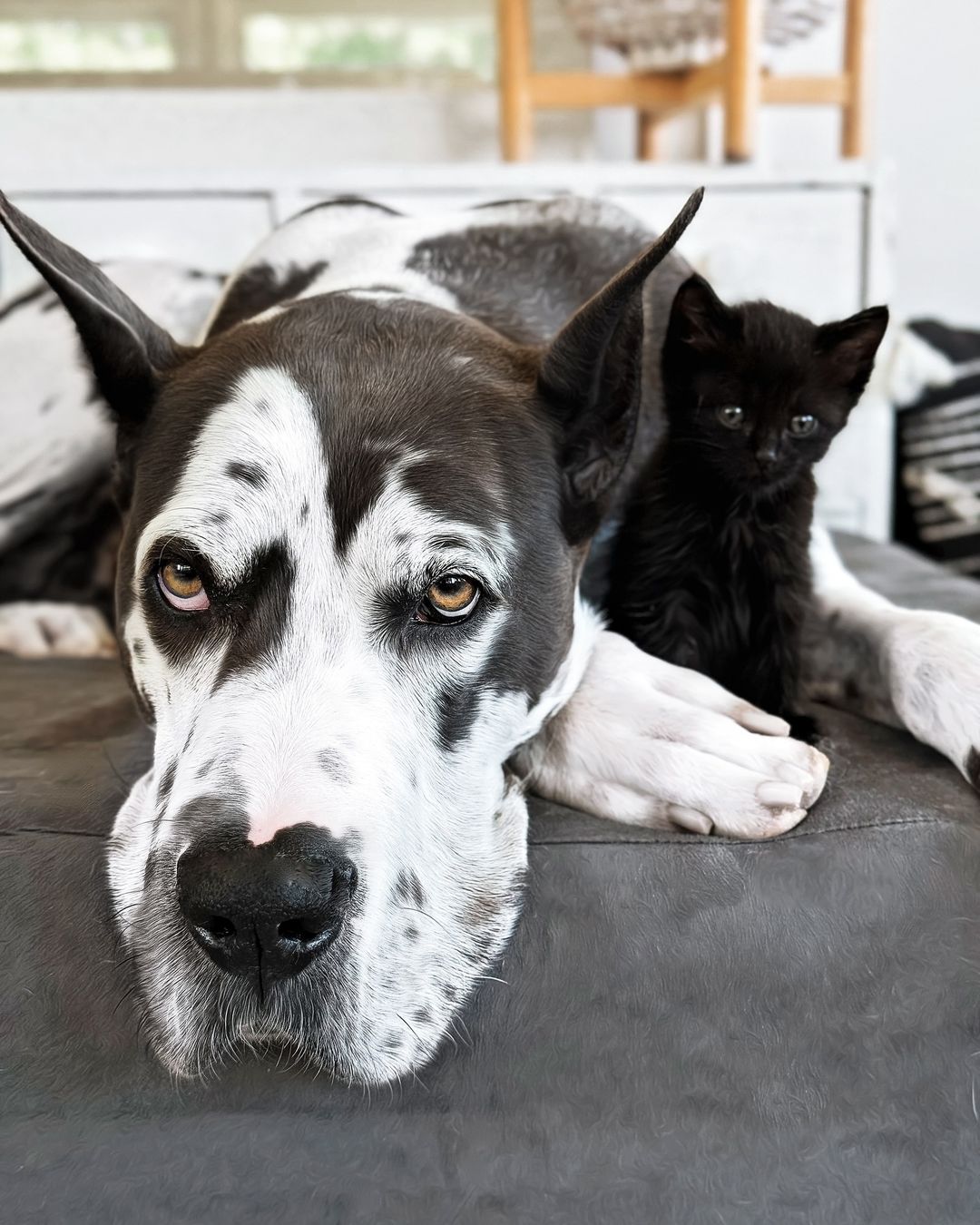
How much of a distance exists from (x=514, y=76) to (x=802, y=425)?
287 cm

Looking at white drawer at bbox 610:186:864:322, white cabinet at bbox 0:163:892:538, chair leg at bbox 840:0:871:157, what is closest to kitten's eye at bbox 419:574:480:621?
white cabinet at bbox 0:163:892:538

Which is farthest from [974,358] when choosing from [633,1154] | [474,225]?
[633,1154]

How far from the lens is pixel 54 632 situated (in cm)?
236

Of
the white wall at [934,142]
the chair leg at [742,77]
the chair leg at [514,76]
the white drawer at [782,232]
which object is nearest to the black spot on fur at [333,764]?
the white drawer at [782,232]

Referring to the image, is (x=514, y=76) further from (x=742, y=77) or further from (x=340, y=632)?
(x=340, y=632)

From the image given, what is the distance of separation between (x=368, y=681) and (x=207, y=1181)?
1.63 ft

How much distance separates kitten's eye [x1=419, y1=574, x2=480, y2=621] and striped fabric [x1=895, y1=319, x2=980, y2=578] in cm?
276

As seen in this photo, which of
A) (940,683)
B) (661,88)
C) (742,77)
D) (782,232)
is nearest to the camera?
(940,683)

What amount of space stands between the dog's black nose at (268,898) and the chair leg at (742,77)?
320 centimetres

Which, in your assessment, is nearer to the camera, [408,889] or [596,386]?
[408,889]

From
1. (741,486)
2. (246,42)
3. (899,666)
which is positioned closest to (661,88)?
(246,42)

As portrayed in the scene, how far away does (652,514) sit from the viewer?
5.07 feet

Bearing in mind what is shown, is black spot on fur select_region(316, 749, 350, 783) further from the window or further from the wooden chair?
the window

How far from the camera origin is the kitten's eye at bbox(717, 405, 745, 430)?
57.2 inches
